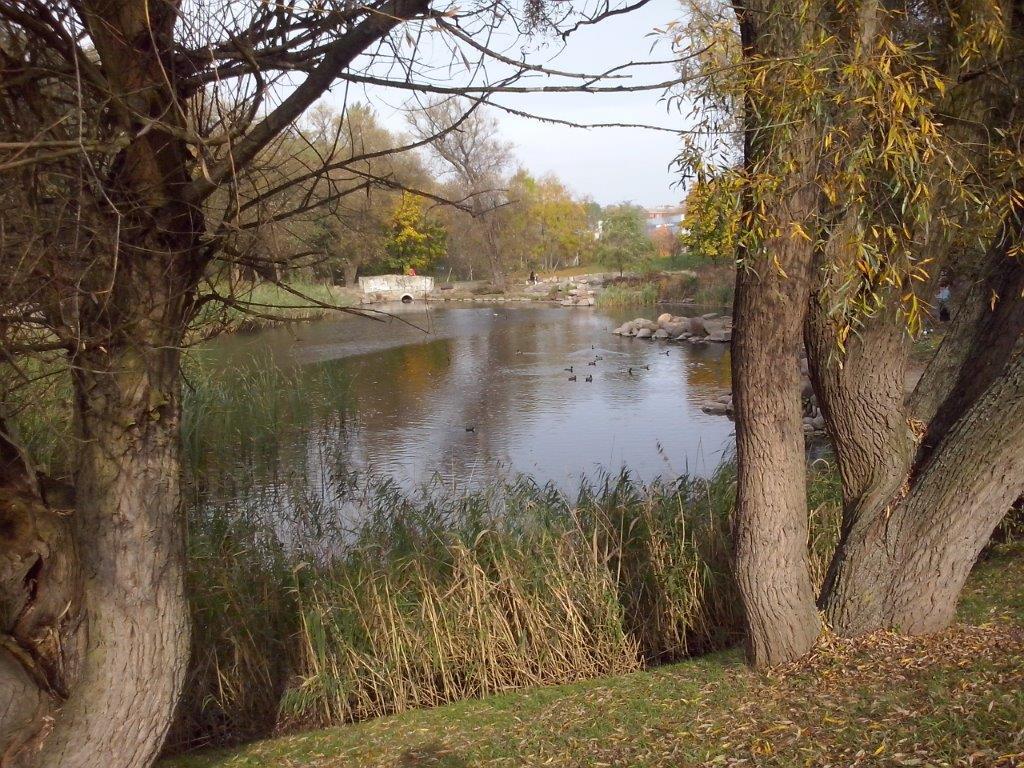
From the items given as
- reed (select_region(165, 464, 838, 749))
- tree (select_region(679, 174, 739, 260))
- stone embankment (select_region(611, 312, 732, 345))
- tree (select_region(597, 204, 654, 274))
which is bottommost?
reed (select_region(165, 464, 838, 749))

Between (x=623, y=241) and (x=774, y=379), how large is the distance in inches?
1488

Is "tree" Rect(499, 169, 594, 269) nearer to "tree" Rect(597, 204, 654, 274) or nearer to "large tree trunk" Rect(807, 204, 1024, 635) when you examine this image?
"tree" Rect(597, 204, 654, 274)

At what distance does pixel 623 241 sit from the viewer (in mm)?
40938

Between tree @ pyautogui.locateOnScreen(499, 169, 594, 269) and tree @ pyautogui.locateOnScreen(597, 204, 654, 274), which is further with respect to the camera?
tree @ pyautogui.locateOnScreen(499, 169, 594, 269)

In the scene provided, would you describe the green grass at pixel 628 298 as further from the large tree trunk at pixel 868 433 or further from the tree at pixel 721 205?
the tree at pixel 721 205

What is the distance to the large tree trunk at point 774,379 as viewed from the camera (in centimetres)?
370

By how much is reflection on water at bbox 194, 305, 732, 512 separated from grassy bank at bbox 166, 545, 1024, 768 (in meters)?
2.31

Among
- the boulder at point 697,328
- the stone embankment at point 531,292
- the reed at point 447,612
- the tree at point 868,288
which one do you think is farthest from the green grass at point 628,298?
the tree at point 868,288

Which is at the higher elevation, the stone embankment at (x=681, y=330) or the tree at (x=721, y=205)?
the tree at (x=721, y=205)

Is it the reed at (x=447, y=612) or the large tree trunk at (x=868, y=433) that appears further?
the reed at (x=447, y=612)

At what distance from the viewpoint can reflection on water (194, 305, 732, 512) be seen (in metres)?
9.36

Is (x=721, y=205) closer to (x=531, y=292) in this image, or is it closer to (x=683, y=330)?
(x=683, y=330)

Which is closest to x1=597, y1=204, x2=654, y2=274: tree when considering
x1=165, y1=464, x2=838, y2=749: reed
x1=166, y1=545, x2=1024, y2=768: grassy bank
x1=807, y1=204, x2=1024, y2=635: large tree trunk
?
x1=165, y1=464, x2=838, y2=749: reed

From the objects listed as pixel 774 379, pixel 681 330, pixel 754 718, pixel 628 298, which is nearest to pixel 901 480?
pixel 774 379
